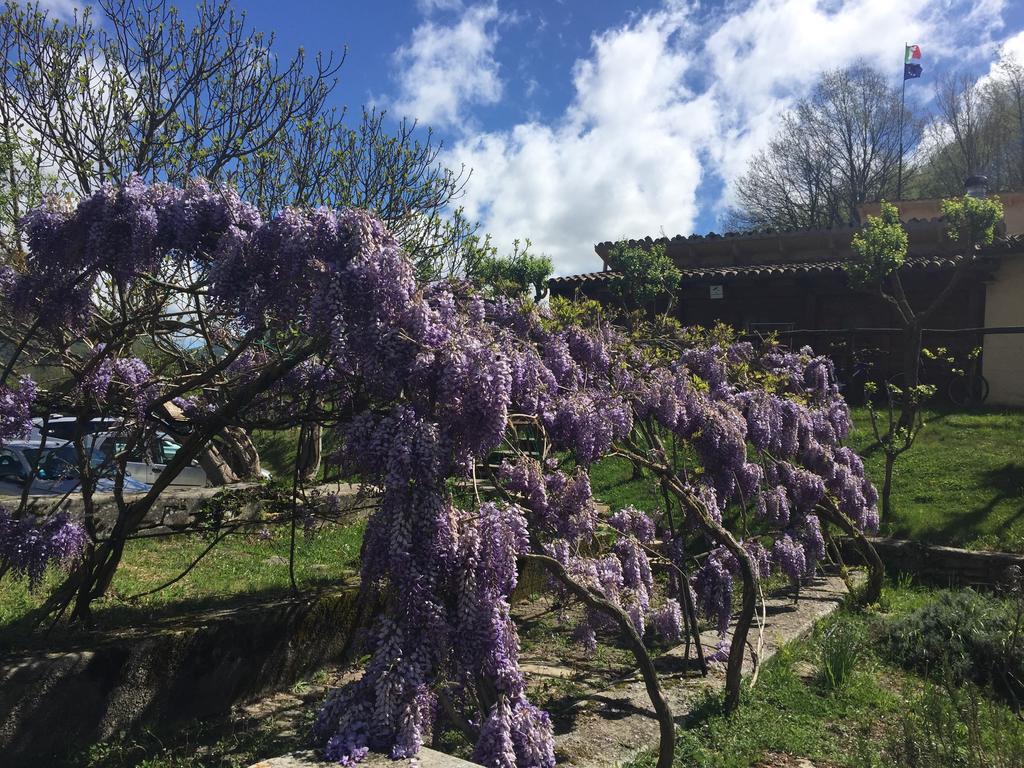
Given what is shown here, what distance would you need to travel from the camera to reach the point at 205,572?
23.0 feet

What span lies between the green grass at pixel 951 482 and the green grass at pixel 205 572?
376 centimetres

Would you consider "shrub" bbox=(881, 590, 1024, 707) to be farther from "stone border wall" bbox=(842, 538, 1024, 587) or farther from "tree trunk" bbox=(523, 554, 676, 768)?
"tree trunk" bbox=(523, 554, 676, 768)

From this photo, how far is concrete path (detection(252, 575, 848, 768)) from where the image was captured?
276 centimetres

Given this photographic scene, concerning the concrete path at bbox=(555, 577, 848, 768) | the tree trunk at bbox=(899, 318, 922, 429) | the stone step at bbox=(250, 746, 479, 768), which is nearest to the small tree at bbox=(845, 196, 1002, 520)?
the tree trunk at bbox=(899, 318, 922, 429)

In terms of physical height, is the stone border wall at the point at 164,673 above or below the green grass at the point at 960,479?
below

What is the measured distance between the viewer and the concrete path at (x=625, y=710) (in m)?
2.76

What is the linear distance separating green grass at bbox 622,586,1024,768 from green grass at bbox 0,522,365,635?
352 cm

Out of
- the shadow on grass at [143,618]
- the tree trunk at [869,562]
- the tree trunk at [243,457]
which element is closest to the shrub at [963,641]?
the tree trunk at [869,562]

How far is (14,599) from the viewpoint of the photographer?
5820 millimetres

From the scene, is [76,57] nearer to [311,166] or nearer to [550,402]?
[311,166]

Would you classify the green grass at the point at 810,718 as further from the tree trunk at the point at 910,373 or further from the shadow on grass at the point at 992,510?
the tree trunk at the point at 910,373

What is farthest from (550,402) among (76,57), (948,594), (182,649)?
(76,57)

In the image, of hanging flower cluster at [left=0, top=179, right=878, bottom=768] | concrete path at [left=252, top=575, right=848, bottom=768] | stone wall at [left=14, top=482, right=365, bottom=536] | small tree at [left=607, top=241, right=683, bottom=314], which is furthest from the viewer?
small tree at [left=607, top=241, right=683, bottom=314]

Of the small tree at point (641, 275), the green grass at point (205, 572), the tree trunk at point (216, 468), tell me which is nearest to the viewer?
the green grass at point (205, 572)
